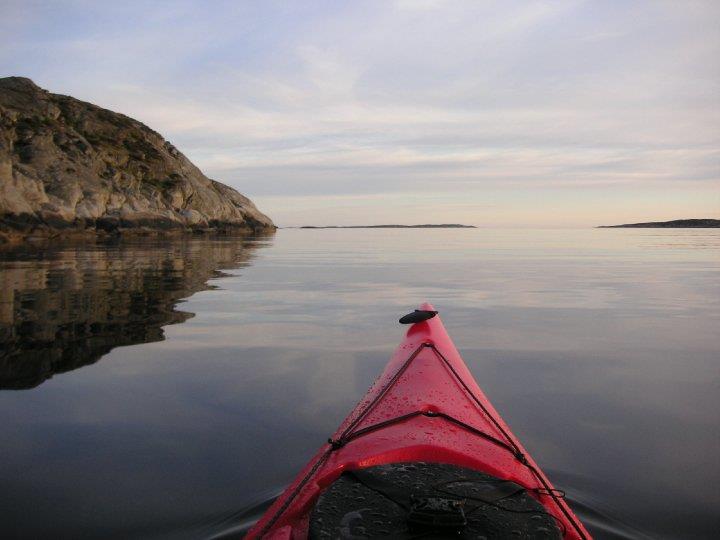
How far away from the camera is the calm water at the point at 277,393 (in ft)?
10.5

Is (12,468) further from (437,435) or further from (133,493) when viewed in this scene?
(437,435)

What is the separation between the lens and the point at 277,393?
513 centimetres

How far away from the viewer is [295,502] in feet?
7.59

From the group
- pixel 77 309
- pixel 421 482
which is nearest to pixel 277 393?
pixel 421 482

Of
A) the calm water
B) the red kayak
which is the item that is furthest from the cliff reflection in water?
the red kayak

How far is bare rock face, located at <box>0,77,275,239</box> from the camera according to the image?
30.9m

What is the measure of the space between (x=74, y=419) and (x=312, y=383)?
6.89 ft

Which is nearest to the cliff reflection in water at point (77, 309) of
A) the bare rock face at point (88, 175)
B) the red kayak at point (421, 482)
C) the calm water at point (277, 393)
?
the calm water at point (277, 393)

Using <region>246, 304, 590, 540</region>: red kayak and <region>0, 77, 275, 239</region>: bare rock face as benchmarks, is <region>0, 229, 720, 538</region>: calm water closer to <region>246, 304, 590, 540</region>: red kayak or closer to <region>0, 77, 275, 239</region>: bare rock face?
<region>246, 304, 590, 540</region>: red kayak

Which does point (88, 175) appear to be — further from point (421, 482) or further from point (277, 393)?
point (421, 482)

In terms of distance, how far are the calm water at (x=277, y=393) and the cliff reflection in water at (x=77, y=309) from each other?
1.8 inches

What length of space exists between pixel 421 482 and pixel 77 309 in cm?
814

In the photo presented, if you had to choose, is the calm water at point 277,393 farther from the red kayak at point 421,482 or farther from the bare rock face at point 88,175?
the bare rock face at point 88,175

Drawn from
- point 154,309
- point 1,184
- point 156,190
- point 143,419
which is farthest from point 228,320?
point 156,190
